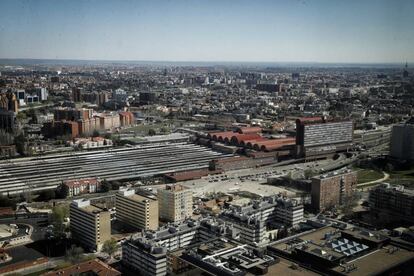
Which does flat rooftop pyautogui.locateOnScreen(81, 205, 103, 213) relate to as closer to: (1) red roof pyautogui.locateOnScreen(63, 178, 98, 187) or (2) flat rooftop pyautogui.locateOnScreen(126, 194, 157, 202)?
(2) flat rooftop pyautogui.locateOnScreen(126, 194, 157, 202)

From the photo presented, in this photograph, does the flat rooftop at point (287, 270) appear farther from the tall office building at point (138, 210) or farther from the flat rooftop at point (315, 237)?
the tall office building at point (138, 210)

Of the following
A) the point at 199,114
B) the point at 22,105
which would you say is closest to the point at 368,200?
the point at 199,114

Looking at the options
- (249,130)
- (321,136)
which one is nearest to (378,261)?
(321,136)

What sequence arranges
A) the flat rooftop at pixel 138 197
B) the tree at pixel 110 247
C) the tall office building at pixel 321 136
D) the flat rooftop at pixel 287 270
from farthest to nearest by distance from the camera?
the tall office building at pixel 321 136
the flat rooftop at pixel 138 197
the tree at pixel 110 247
the flat rooftop at pixel 287 270

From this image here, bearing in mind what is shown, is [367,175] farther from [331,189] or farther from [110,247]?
[110,247]

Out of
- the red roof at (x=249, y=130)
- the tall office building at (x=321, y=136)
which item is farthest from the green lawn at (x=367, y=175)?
the red roof at (x=249, y=130)

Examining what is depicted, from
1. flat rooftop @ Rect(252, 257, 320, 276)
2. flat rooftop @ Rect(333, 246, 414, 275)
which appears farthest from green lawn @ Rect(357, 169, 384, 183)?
flat rooftop @ Rect(252, 257, 320, 276)

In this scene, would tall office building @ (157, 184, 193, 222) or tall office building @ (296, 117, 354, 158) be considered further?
tall office building @ (296, 117, 354, 158)
